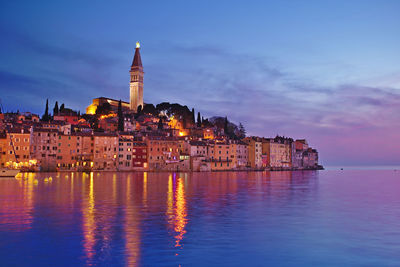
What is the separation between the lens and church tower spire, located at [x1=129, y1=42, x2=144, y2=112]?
144125 millimetres

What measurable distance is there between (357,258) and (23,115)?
105 m

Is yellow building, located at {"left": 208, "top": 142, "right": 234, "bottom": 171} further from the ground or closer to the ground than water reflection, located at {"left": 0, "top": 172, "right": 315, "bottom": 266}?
further from the ground

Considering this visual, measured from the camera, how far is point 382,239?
14633mm

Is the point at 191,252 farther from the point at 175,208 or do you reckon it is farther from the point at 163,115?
the point at 163,115

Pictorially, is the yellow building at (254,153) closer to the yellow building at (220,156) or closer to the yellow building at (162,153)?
the yellow building at (220,156)

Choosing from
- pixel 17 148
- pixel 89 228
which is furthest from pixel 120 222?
pixel 17 148

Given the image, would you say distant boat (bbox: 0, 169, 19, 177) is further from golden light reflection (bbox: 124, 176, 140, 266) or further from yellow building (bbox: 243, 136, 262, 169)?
Answer: yellow building (bbox: 243, 136, 262, 169)

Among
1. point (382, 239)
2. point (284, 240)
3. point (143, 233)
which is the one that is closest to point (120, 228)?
point (143, 233)

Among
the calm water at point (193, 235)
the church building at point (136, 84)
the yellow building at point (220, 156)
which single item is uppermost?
the church building at point (136, 84)

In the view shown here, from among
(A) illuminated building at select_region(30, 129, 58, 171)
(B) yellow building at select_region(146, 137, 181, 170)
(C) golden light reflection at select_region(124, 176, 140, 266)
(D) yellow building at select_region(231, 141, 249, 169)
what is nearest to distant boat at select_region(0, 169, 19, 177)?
(A) illuminated building at select_region(30, 129, 58, 171)

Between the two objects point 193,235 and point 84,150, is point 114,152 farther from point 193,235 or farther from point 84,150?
point 193,235

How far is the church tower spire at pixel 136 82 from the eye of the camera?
144125mm

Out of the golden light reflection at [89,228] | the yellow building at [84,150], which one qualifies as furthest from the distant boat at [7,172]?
the golden light reflection at [89,228]

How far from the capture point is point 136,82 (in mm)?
145125
